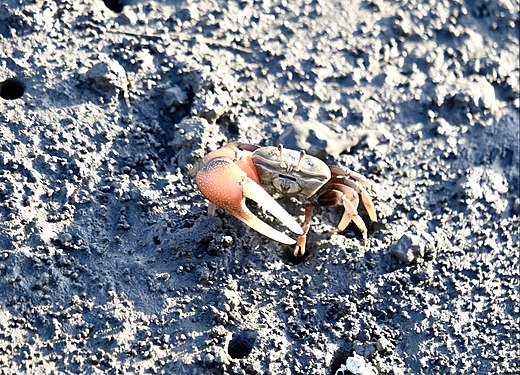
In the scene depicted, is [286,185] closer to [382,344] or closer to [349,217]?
[349,217]

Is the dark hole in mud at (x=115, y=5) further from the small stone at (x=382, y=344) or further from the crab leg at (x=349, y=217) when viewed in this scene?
the small stone at (x=382, y=344)

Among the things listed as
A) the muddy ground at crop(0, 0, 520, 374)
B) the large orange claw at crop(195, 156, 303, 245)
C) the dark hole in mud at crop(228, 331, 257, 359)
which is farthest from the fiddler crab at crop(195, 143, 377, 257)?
the dark hole in mud at crop(228, 331, 257, 359)

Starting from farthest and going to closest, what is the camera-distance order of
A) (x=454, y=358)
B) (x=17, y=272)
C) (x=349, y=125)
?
(x=349, y=125)
(x=454, y=358)
(x=17, y=272)

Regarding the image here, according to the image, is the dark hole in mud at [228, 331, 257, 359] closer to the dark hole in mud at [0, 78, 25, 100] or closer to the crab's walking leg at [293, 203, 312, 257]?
the crab's walking leg at [293, 203, 312, 257]

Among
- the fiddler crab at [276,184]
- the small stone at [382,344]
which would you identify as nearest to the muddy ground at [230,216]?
the small stone at [382,344]

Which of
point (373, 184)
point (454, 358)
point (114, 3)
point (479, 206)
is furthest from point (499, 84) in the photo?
point (114, 3)

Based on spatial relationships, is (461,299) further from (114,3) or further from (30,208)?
(114,3)

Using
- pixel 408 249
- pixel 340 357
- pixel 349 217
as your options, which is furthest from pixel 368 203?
pixel 340 357
